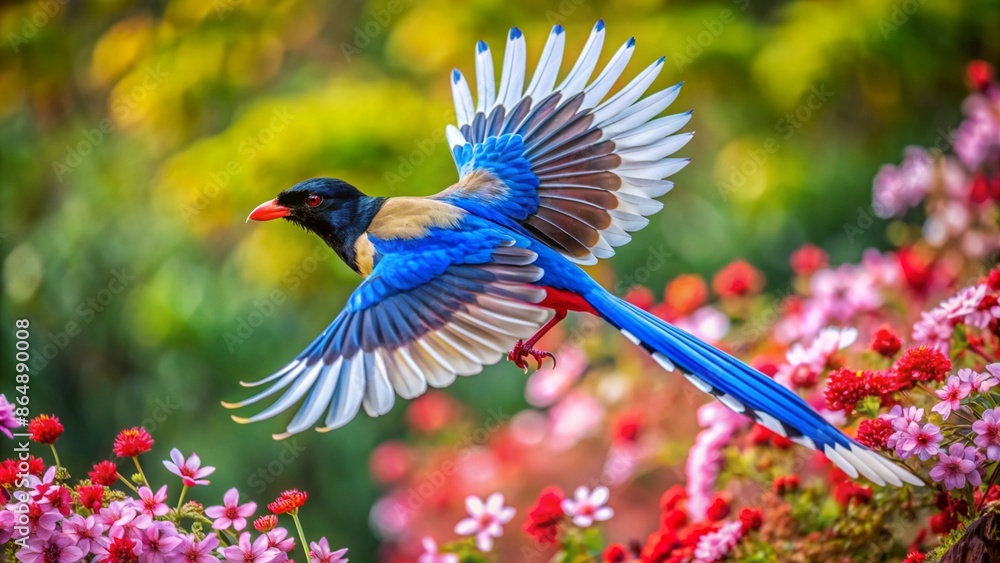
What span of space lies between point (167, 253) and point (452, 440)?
5.86 ft

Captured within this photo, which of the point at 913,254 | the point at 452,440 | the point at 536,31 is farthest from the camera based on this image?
the point at 536,31

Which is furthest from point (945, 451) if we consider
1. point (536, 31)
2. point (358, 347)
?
point (536, 31)

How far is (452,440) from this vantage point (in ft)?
11.6

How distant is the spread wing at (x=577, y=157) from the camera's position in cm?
185

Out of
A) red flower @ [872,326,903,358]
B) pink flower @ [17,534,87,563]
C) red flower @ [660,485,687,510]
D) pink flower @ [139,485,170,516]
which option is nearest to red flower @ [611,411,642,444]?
red flower @ [660,485,687,510]

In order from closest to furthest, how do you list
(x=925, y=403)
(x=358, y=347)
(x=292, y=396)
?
(x=292, y=396) < (x=358, y=347) < (x=925, y=403)

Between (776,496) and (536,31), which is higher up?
(536,31)

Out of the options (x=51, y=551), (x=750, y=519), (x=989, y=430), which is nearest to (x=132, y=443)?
(x=51, y=551)

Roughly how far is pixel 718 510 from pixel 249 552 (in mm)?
885

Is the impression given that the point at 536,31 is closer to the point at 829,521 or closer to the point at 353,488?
the point at 353,488

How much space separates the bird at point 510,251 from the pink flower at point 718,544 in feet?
1.25

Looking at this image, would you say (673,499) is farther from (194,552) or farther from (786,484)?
(194,552)

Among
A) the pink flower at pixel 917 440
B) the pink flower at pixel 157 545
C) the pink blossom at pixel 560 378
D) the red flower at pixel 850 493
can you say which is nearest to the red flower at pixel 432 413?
the pink blossom at pixel 560 378

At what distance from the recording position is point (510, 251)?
1630mm
